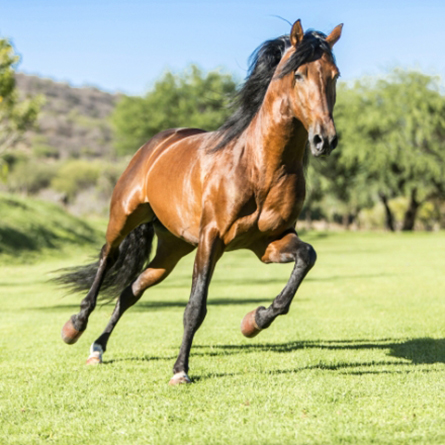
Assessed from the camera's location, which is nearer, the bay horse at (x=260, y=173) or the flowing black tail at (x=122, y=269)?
the bay horse at (x=260, y=173)

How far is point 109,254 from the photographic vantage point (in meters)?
7.17

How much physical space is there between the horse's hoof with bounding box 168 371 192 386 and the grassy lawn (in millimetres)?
113

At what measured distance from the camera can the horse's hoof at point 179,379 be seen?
5094 mm

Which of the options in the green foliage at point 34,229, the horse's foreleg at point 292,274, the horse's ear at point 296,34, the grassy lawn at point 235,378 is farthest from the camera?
the green foliage at point 34,229

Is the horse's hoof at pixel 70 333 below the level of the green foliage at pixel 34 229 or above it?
above

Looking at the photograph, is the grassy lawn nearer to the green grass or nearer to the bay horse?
the bay horse

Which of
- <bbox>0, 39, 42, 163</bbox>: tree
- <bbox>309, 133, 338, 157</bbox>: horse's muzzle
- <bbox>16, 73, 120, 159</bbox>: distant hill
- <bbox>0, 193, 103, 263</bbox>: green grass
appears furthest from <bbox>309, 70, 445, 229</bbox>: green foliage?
<bbox>16, 73, 120, 159</bbox>: distant hill

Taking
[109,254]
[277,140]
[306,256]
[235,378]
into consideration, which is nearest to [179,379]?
[235,378]

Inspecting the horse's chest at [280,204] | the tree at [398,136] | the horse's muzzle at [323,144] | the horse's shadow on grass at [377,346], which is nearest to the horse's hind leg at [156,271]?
the horse's shadow on grass at [377,346]

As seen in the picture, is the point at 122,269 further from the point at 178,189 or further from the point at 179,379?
the point at 179,379

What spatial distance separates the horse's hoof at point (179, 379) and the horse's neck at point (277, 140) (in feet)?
5.84

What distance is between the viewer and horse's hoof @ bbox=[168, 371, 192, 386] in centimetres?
509

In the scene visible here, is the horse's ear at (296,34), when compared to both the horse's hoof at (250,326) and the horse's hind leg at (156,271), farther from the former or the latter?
the horse's hind leg at (156,271)

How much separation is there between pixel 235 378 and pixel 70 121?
13364 cm
